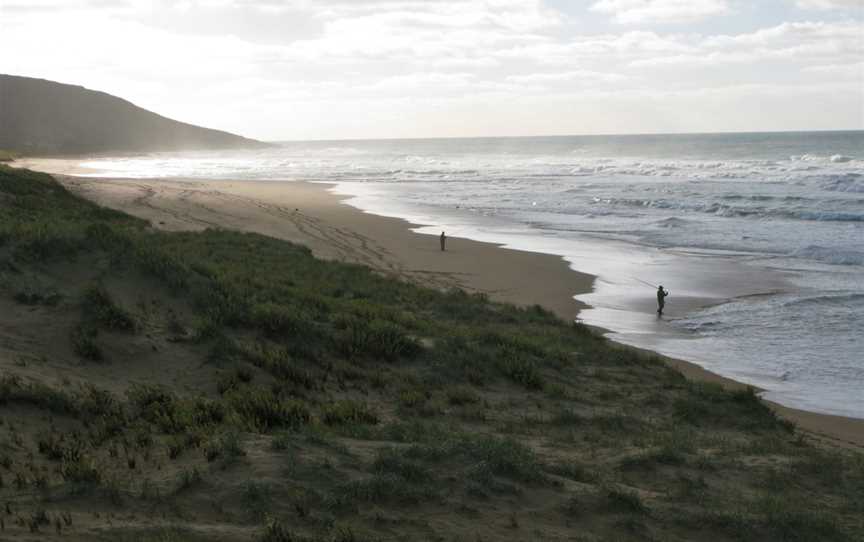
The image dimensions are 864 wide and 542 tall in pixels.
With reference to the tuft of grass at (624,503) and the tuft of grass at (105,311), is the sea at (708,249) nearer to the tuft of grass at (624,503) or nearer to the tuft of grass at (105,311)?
the tuft of grass at (624,503)

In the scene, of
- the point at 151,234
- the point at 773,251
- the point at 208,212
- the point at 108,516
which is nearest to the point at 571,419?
the point at 108,516

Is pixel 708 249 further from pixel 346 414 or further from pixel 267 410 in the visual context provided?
pixel 267 410

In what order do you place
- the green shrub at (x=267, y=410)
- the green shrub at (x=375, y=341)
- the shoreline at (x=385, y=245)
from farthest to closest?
the shoreline at (x=385, y=245)
the green shrub at (x=375, y=341)
the green shrub at (x=267, y=410)

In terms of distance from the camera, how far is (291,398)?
830 centimetres

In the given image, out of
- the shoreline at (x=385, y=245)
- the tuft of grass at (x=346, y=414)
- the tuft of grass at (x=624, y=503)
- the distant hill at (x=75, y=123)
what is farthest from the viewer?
the distant hill at (x=75, y=123)

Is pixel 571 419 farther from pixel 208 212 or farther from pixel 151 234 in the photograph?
pixel 208 212

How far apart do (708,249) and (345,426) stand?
68.0 feet

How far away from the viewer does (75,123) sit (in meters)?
116

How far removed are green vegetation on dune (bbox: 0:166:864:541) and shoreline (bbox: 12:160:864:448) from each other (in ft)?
4.14

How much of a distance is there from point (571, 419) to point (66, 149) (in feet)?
354

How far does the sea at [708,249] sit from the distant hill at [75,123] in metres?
55.2

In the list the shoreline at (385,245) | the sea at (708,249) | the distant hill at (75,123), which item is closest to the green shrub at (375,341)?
the shoreline at (385,245)

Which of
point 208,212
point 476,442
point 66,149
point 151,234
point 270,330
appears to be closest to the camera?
point 476,442

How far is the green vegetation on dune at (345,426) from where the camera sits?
5.49 meters
